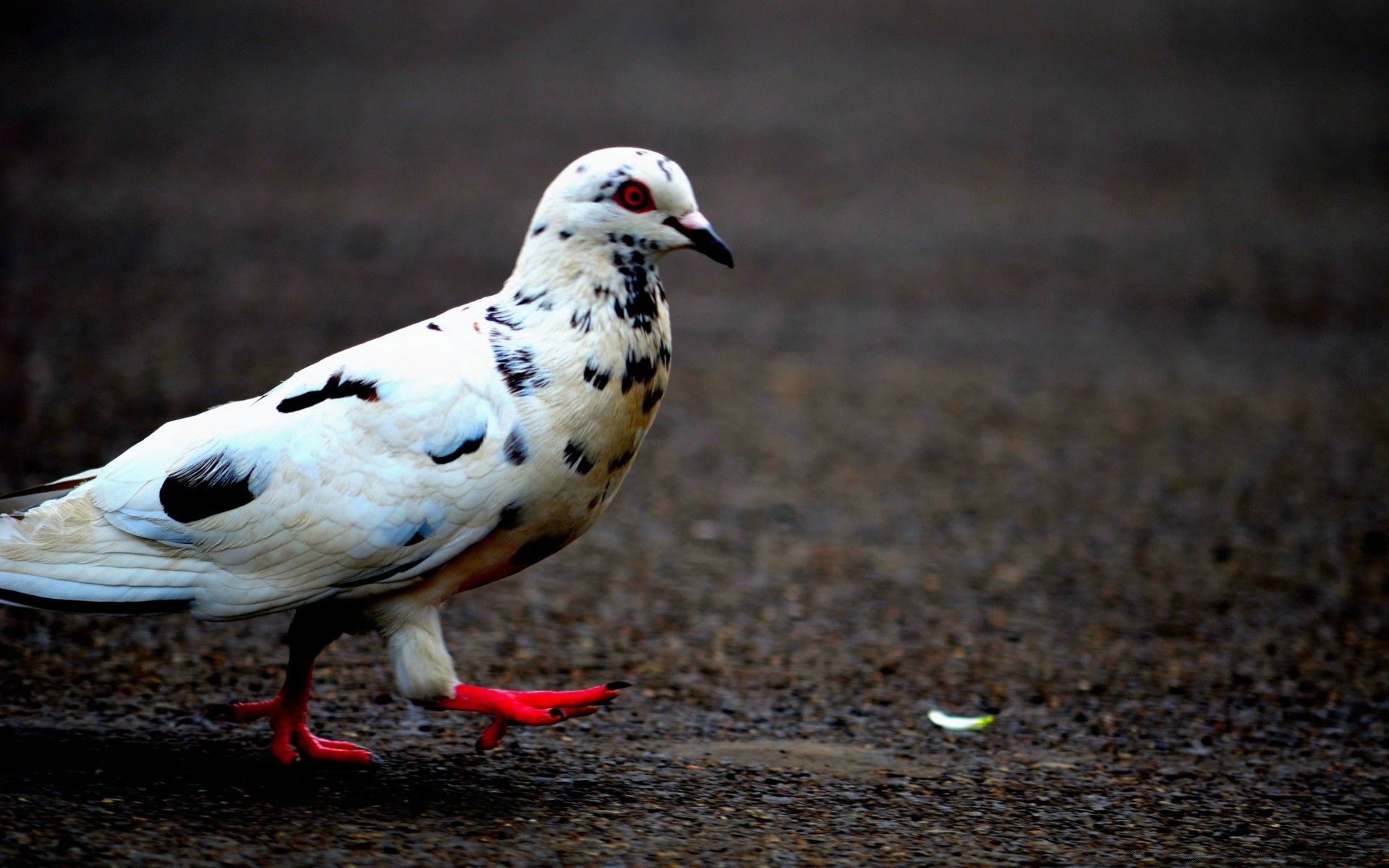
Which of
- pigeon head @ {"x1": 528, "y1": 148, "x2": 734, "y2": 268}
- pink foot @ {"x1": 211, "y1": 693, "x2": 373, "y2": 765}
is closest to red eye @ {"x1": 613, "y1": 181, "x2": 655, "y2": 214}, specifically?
pigeon head @ {"x1": 528, "y1": 148, "x2": 734, "y2": 268}

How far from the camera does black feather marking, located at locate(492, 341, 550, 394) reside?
153 inches

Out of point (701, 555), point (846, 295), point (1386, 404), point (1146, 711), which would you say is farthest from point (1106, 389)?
point (1146, 711)

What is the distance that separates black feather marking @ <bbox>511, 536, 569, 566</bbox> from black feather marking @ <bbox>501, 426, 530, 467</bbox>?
268 mm

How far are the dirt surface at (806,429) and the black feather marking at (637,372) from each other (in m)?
1.20

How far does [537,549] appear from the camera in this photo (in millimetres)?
4004

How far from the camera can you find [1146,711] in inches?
205

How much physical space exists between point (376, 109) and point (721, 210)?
205 inches

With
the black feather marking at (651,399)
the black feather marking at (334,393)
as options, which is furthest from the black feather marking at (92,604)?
the black feather marking at (651,399)

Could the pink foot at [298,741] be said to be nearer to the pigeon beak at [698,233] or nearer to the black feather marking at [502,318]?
the black feather marking at [502,318]

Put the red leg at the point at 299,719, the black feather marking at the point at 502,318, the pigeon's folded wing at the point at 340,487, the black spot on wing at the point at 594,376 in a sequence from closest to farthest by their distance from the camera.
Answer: the pigeon's folded wing at the point at 340,487 → the black spot on wing at the point at 594,376 → the black feather marking at the point at 502,318 → the red leg at the point at 299,719

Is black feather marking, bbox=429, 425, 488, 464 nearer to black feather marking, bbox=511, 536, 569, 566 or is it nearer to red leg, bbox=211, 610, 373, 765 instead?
→ black feather marking, bbox=511, 536, 569, 566

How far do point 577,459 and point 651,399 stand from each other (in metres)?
0.30

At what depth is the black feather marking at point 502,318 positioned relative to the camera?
3997mm

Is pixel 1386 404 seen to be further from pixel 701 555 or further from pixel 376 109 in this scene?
pixel 376 109
